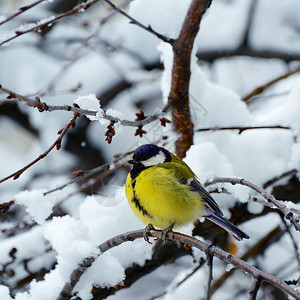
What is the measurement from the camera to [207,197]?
6.63 feet

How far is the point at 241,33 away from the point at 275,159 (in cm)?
136

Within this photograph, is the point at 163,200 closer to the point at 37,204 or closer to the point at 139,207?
the point at 139,207

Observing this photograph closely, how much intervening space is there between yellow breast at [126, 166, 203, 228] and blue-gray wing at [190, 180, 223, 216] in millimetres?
24

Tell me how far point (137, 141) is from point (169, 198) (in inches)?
20.2

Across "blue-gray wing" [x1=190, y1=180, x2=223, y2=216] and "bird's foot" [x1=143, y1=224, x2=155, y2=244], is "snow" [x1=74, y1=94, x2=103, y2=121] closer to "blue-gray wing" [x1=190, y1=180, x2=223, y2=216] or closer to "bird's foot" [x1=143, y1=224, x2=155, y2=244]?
"bird's foot" [x1=143, y1=224, x2=155, y2=244]

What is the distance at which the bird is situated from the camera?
197 cm

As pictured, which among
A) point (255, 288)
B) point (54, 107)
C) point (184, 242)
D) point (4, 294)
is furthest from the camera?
point (4, 294)

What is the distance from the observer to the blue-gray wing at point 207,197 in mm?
2006

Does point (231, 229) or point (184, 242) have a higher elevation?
point (184, 242)

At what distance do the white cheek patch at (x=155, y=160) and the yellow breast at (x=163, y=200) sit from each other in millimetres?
101

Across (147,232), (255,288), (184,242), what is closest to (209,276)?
(255,288)

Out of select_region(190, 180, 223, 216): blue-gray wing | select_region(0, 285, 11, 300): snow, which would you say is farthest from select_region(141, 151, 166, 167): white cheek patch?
select_region(0, 285, 11, 300): snow

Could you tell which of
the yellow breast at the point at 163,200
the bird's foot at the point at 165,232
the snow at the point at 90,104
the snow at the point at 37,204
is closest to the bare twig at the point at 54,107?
the snow at the point at 90,104

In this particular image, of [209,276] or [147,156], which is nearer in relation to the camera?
[209,276]
